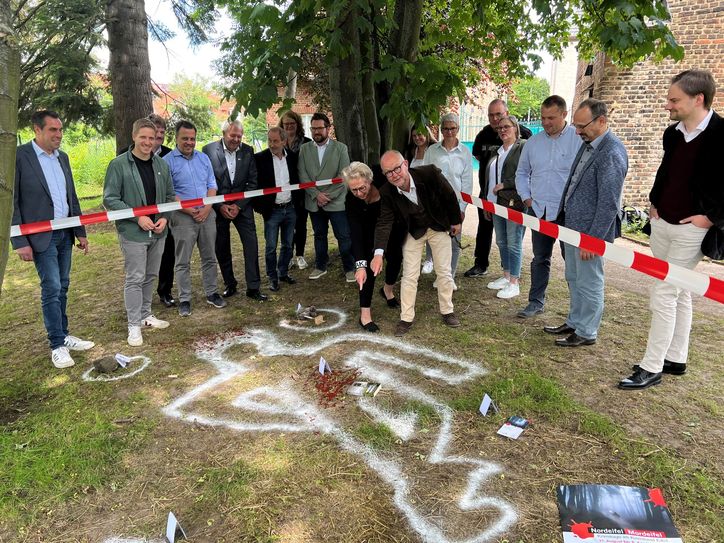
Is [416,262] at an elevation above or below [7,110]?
below

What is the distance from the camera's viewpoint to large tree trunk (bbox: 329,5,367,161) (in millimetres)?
5598

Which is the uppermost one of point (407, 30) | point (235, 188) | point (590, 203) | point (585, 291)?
point (407, 30)

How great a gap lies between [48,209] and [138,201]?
2.42 ft

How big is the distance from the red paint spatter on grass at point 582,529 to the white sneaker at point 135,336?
387 centimetres

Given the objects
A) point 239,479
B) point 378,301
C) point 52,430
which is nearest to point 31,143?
point 52,430

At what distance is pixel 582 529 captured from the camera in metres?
2.27

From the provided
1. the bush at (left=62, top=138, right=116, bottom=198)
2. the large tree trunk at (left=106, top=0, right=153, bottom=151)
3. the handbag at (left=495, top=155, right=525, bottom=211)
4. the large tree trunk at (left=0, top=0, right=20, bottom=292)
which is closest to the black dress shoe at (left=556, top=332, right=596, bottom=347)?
the handbag at (left=495, top=155, right=525, bottom=211)

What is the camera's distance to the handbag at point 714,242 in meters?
3.05

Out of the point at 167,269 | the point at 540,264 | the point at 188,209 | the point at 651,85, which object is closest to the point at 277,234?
the point at 188,209

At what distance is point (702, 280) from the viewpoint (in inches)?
109

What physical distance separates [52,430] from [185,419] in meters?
0.86

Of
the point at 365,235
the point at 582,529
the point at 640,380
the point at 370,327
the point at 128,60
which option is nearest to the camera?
the point at 582,529

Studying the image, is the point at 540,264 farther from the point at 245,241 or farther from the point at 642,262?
the point at 245,241

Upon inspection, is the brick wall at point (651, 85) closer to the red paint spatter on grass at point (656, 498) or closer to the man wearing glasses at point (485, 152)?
the man wearing glasses at point (485, 152)
